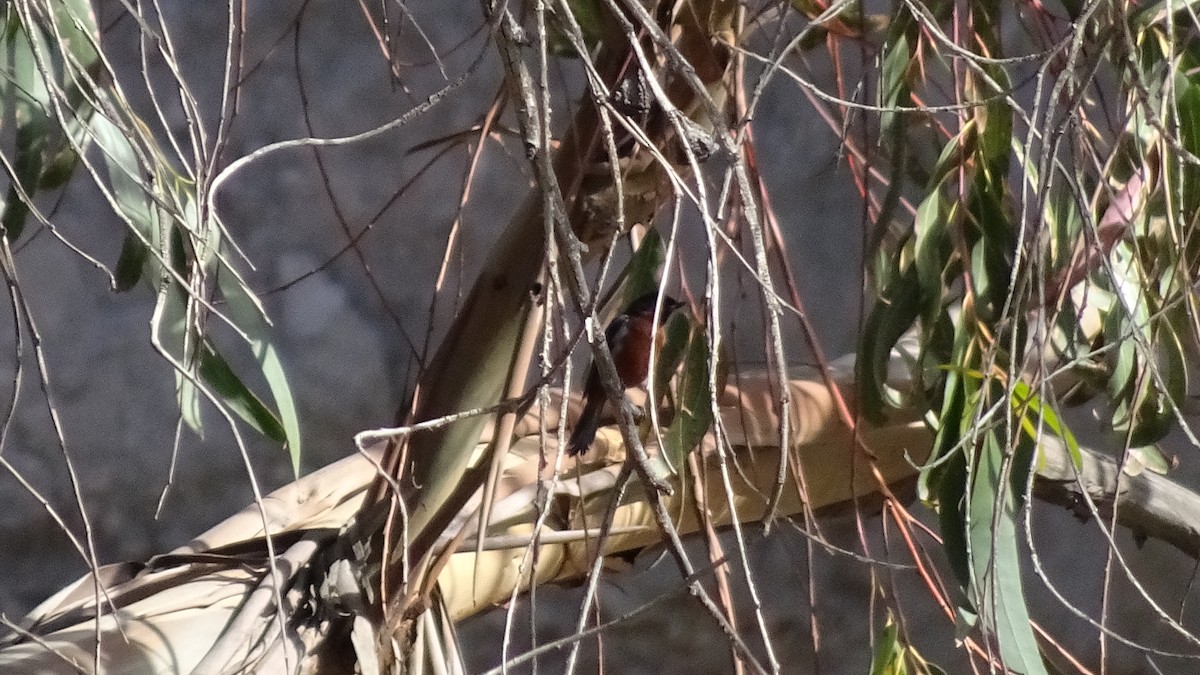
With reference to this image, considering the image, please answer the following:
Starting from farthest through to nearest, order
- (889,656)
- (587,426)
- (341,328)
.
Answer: (341,328) < (587,426) < (889,656)

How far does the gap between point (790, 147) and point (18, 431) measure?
152 cm

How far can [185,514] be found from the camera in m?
2.18

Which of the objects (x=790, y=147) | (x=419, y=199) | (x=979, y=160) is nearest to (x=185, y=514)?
(x=419, y=199)

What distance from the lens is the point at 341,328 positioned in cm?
223

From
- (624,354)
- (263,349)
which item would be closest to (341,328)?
(624,354)

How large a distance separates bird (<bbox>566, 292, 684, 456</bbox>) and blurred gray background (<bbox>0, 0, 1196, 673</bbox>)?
1.03 m

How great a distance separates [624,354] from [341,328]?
1.23m

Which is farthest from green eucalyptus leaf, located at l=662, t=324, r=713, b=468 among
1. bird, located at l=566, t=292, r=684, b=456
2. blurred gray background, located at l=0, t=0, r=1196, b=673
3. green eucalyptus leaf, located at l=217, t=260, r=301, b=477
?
blurred gray background, located at l=0, t=0, r=1196, b=673

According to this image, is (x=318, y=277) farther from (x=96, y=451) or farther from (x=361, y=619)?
(x=361, y=619)

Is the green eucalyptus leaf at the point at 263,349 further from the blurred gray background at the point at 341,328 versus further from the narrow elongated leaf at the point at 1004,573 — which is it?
the blurred gray background at the point at 341,328

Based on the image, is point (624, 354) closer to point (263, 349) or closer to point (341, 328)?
point (263, 349)

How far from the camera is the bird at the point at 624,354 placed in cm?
92

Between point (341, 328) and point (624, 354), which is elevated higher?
point (624, 354)

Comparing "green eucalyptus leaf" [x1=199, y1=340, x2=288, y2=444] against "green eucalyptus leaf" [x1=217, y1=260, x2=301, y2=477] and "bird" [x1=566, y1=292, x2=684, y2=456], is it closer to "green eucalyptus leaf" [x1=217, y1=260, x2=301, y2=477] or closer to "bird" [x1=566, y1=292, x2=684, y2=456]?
"green eucalyptus leaf" [x1=217, y1=260, x2=301, y2=477]
